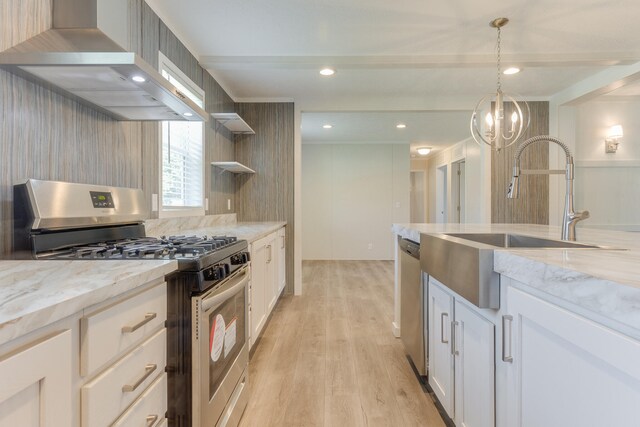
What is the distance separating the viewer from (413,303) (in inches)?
82.8

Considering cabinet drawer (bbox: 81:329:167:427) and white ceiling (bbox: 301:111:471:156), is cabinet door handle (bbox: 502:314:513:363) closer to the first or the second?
cabinet drawer (bbox: 81:329:167:427)

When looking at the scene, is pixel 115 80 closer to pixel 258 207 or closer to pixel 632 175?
pixel 258 207

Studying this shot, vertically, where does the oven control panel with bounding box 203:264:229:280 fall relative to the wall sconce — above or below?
below

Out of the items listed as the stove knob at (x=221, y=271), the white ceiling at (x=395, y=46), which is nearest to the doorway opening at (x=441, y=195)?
the white ceiling at (x=395, y=46)

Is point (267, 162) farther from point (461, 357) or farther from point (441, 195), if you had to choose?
point (441, 195)

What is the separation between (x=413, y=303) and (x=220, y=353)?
3.99ft

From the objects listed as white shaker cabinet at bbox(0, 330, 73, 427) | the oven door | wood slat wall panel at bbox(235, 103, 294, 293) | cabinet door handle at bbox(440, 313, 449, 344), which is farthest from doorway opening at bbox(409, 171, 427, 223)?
white shaker cabinet at bbox(0, 330, 73, 427)

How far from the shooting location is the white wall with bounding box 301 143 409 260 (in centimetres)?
664

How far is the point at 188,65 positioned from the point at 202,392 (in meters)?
2.42

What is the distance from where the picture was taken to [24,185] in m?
1.18

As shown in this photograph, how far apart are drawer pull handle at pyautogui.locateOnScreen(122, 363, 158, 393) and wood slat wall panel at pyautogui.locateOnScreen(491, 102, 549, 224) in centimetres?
405

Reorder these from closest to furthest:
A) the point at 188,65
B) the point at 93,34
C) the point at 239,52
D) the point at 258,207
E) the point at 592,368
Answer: the point at 592,368, the point at 93,34, the point at 188,65, the point at 239,52, the point at 258,207

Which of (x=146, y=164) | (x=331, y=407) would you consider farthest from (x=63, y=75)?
(x=331, y=407)

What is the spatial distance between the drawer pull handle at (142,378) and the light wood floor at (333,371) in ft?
3.02
